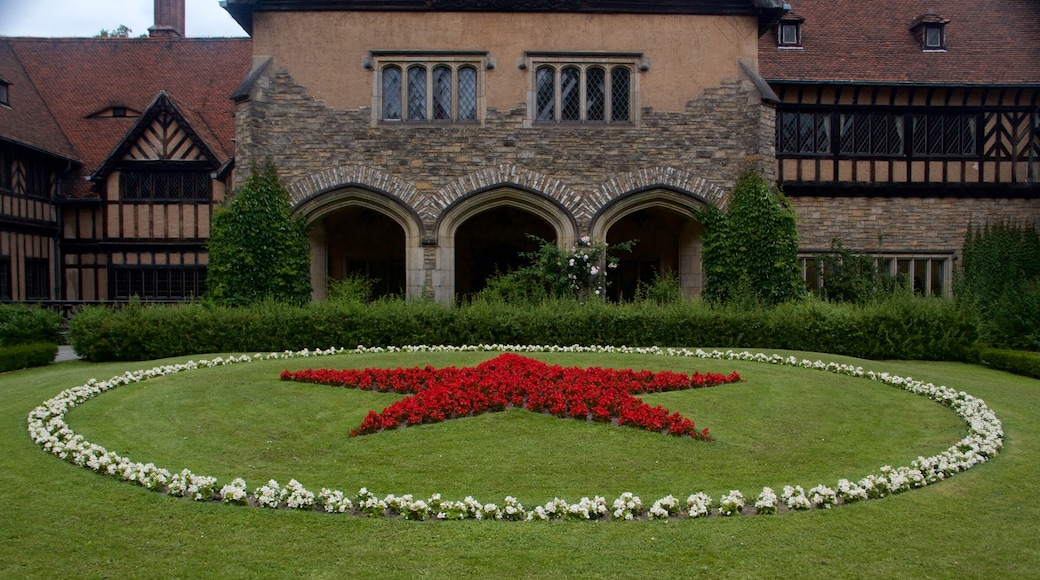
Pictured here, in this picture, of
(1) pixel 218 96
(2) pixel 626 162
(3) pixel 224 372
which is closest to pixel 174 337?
(3) pixel 224 372

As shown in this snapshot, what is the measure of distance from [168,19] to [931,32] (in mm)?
25070

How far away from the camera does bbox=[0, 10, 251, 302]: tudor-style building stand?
21.6 meters

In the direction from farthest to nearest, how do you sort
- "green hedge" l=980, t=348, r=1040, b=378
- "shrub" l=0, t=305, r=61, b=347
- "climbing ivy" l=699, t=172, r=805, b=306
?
"climbing ivy" l=699, t=172, r=805, b=306, "shrub" l=0, t=305, r=61, b=347, "green hedge" l=980, t=348, r=1040, b=378

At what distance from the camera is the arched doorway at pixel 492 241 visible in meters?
21.4

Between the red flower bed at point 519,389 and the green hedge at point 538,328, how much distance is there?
3.74m

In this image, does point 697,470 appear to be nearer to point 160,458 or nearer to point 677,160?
point 160,458

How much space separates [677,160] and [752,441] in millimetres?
11389

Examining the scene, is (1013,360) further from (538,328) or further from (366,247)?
(366,247)

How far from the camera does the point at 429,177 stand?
1756 cm

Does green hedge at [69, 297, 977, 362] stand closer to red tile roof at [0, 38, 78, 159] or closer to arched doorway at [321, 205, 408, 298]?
arched doorway at [321, 205, 408, 298]

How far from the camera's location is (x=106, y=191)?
73.7ft

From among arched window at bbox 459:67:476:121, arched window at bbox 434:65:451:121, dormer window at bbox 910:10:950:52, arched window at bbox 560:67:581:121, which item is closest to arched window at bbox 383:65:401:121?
A: arched window at bbox 434:65:451:121

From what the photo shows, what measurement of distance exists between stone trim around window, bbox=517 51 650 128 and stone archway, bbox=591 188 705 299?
7.52 ft

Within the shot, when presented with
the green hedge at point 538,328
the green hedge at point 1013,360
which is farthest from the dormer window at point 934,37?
the green hedge at point 1013,360
